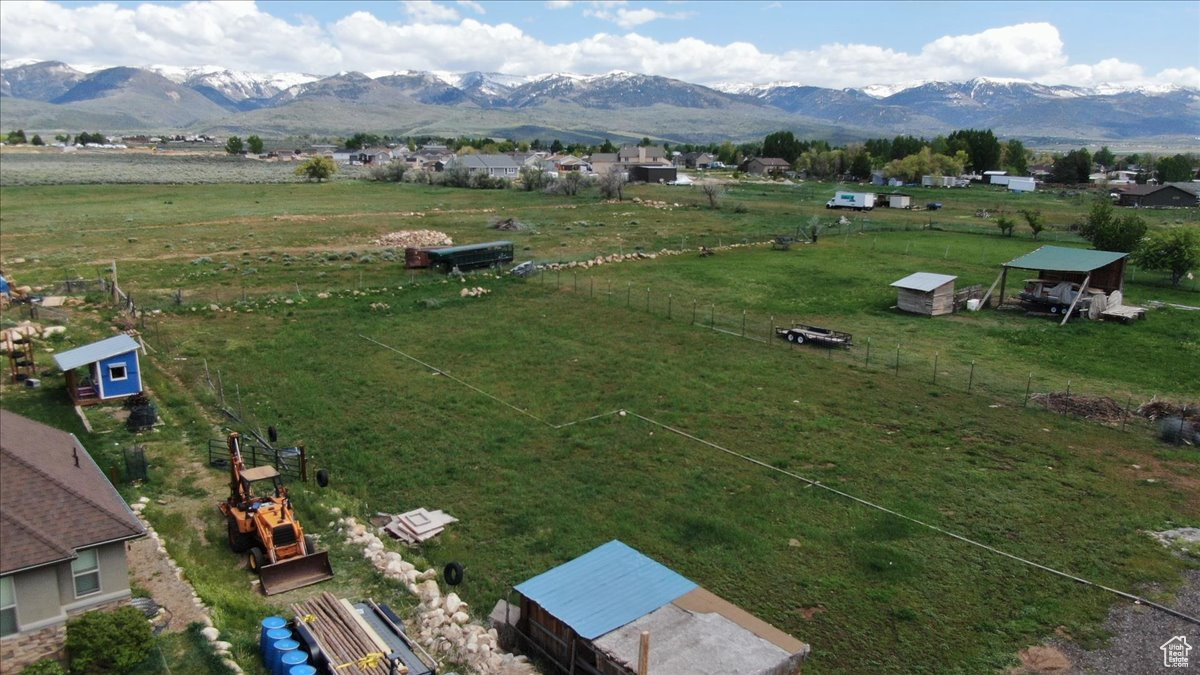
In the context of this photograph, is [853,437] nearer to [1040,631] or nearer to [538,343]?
[1040,631]

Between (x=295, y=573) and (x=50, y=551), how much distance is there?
161 inches

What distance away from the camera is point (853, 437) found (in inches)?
843

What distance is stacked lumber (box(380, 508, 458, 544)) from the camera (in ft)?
52.7

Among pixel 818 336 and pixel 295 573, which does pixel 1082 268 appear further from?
pixel 295 573

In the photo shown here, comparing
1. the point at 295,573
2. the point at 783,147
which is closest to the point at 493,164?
the point at 783,147

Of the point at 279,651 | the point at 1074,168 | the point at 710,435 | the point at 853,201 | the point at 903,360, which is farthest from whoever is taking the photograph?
the point at 1074,168

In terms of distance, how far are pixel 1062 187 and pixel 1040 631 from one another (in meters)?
125

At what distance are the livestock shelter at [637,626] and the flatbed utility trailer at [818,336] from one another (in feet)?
62.1

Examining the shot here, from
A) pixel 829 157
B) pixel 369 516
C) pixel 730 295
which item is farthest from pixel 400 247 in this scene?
pixel 829 157

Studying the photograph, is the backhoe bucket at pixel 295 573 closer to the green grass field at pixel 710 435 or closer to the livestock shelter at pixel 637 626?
the green grass field at pixel 710 435

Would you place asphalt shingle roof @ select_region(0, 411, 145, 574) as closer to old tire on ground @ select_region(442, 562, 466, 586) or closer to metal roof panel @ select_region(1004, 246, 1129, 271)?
old tire on ground @ select_region(442, 562, 466, 586)

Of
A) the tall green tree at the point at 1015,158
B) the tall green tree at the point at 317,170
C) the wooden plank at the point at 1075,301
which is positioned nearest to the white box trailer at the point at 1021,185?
the tall green tree at the point at 1015,158

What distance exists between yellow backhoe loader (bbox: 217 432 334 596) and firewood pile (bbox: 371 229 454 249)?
39405 mm

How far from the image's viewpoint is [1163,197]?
88.6 meters
